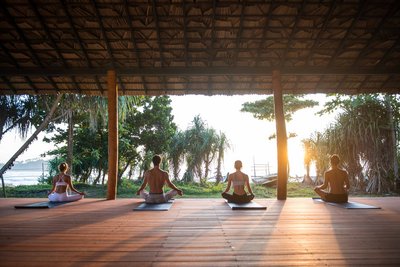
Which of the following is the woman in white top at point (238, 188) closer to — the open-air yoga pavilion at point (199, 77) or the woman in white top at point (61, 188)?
the open-air yoga pavilion at point (199, 77)

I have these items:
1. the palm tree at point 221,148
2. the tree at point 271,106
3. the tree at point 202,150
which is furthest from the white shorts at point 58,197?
the tree at point 271,106

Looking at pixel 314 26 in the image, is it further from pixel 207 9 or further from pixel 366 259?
pixel 366 259

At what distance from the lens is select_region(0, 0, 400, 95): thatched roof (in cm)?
517

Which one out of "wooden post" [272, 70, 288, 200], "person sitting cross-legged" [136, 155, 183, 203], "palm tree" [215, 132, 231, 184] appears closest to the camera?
"person sitting cross-legged" [136, 155, 183, 203]

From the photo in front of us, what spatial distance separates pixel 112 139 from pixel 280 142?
3701 mm

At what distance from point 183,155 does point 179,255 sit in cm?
1284

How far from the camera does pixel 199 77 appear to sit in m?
6.73

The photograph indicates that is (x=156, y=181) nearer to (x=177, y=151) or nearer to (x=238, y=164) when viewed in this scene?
(x=238, y=164)

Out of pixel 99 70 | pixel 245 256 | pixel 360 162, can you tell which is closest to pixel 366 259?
pixel 245 256

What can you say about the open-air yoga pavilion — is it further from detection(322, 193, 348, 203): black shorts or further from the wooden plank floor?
detection(322, 193, 348, 203): black shorts

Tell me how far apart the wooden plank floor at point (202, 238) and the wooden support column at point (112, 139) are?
190cm

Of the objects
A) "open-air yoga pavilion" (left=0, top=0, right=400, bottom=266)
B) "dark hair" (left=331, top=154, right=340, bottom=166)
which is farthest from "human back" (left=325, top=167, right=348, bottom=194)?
"open-air yoga pavilion" (left=0, top=0, right=400, bottom=266)

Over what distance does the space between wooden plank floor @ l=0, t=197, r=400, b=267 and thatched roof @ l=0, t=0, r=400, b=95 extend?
3.57 meters

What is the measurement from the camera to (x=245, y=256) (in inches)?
79.4
